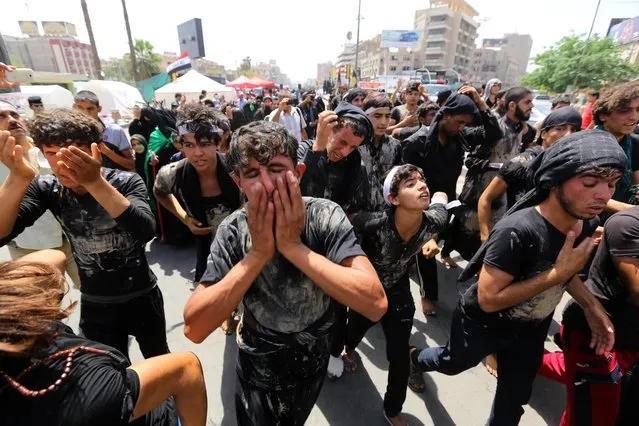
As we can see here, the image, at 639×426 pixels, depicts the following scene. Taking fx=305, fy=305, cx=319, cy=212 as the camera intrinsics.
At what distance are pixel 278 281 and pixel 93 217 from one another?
3.84ft

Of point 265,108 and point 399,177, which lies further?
point 265,108

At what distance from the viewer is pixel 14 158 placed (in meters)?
1.43

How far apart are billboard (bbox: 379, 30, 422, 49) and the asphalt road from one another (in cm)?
7002

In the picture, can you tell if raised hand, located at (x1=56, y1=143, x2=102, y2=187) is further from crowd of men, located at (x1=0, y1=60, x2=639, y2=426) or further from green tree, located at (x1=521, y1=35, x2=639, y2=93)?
green tree, located at (x1=521, y1=35, x2=639, y2=93)

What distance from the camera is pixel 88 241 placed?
173 centimetres

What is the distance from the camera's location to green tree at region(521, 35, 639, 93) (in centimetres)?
2242

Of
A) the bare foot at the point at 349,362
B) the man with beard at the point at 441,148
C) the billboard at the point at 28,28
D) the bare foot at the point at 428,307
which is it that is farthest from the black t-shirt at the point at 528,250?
the billboard at the point at 28,28

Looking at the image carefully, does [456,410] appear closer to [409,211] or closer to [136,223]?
[409,211]

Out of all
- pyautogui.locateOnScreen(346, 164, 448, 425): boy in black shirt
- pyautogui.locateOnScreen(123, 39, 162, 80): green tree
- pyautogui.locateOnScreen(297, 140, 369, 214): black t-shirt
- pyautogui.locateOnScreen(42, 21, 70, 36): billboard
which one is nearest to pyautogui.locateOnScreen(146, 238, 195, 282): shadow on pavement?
pyautogui.locateOnScreen(297, 140, 369, 214): black t-shirt

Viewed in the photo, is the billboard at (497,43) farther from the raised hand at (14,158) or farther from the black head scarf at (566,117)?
the raised hand at (14,158)

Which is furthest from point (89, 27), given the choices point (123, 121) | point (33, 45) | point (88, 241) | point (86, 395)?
point (33, 45)

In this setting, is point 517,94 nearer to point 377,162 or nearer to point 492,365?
point 377,162

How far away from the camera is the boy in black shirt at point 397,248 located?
79.9 inches

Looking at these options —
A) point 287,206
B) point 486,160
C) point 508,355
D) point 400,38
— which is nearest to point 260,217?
point 287,206
